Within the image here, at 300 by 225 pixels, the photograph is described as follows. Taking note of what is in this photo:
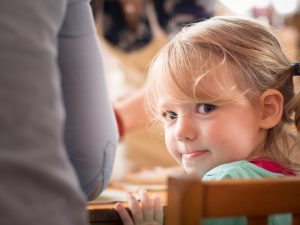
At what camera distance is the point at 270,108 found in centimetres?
113

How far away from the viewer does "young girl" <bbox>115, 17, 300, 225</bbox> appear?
1.07m

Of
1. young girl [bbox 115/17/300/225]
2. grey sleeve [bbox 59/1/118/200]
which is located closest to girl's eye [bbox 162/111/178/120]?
young girl [bbox 115/17/300/225]

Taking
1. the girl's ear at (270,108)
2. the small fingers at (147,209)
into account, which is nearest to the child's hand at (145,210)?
the small fingers at (147,209)

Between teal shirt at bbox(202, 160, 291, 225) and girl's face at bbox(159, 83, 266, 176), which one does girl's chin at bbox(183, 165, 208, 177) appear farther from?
teal shirt at bbox(202, 160, 291, 225)

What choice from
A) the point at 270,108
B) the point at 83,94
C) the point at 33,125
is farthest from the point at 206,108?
the point at 33,125

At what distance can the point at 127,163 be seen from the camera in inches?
126

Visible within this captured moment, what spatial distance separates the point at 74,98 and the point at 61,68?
5cm

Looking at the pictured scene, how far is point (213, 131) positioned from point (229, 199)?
17.1 inches

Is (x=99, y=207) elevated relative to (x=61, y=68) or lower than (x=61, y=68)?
lower

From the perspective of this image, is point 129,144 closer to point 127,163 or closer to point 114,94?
point 127,163

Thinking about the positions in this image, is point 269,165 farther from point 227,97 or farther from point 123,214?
point 123,214

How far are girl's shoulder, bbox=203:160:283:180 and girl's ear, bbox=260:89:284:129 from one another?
156 millimetres

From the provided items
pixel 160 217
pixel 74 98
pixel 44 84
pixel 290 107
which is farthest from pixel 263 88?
pixel 44 84

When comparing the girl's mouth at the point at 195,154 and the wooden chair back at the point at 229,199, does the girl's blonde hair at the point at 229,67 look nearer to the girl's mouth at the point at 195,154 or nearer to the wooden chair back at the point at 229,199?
the girl's mouth at the point at 195,154
